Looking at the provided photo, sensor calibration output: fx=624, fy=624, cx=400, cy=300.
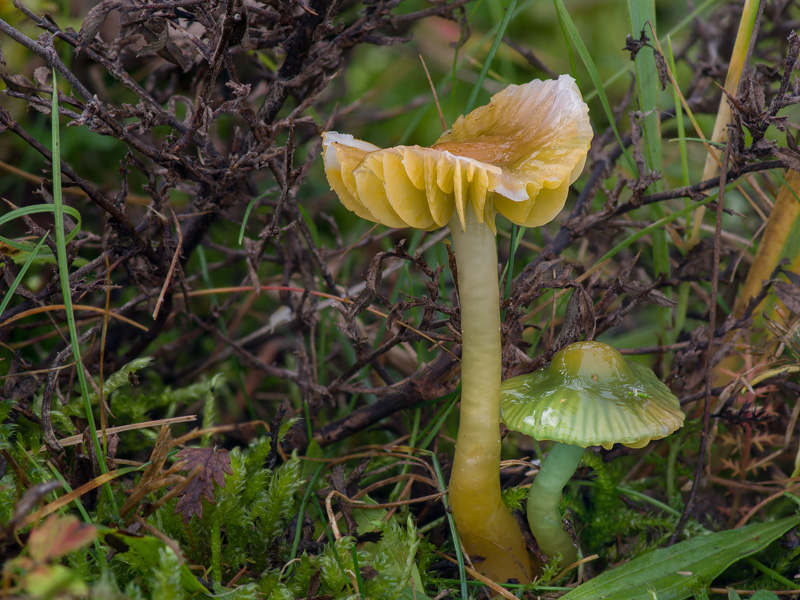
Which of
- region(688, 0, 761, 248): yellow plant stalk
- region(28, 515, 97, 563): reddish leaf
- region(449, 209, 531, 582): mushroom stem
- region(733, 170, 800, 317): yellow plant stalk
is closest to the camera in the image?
region(28, 515, 97, 563): reddish leaf

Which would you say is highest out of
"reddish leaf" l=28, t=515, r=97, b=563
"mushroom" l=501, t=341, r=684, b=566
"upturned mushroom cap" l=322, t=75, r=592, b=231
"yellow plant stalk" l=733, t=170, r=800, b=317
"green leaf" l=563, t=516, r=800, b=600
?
"upturned mushroom cap" l=322, t=75, r=592, b=231

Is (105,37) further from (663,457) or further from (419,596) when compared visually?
(663,457)

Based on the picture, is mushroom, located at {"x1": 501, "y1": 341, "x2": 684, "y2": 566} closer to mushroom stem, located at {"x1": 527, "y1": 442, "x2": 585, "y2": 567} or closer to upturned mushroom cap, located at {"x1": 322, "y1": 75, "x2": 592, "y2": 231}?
mushroom stem, located at {"x1": 527, "y1": 442, "x2": 585, "y2": 567}

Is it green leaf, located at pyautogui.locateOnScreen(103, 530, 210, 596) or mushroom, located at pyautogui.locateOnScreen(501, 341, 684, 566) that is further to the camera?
mushroom, located at pyautogui.locateOnScreen(501, 341, 684, 566)

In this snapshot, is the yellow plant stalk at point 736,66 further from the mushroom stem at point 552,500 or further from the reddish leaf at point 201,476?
the reddish leaf at point 201,476

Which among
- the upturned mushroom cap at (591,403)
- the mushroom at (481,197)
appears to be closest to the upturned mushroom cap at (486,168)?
the mushroom at (481,197)

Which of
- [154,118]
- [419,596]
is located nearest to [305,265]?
[154,118]

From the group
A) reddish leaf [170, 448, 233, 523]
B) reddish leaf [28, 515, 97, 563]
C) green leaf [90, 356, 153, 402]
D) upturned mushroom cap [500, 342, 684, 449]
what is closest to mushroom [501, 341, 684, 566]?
upturned mushroom cap [500, 342, 684, 449]

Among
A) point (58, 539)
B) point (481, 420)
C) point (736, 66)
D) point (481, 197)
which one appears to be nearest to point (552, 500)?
point (481, 420)

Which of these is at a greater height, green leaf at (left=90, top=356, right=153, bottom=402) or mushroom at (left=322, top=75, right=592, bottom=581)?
mushroom at (left=322, top=75, right=592, bottom=581)
